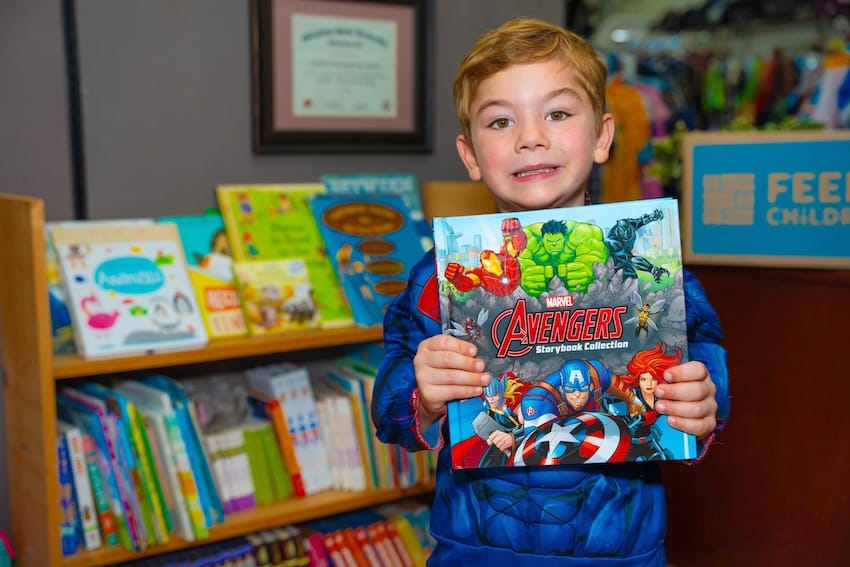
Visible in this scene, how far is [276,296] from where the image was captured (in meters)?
2.26

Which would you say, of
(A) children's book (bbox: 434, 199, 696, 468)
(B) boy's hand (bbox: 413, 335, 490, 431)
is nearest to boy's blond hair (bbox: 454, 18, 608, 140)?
(A) children's book (bbox: 434, 199, 696, 468)

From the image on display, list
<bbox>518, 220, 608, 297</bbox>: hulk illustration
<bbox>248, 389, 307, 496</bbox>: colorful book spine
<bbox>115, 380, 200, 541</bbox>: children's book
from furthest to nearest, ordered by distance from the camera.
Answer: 1. <bbox>248, 389, 307, 496</bbox>: colorful book spine
2. <bbox>115, 380, 200, 541</bbox>: children's book
3. <bbox>518, 220, 608, 297</bbox>: hulk illustration

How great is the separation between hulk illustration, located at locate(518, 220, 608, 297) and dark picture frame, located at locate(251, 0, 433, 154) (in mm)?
1515

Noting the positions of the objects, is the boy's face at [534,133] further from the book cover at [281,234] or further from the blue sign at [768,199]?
the book cover at [281,234]

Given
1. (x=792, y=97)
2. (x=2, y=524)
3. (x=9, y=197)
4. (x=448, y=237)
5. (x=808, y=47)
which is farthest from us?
(x=808, y=47)

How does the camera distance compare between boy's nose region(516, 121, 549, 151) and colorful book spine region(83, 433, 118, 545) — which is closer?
boy's nose region(516, 121, 549, 151)

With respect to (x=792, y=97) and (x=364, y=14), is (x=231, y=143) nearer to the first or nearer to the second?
(x=364, y=14)

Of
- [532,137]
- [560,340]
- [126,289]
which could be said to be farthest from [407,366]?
[126,289]

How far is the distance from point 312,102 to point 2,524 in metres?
1.39

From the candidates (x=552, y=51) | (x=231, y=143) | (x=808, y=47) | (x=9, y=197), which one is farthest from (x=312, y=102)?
(x=808, y=47)

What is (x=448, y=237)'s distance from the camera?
112 cm

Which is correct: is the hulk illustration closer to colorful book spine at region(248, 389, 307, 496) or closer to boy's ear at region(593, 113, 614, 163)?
boy's ear at region(593, 113, 614, 163)

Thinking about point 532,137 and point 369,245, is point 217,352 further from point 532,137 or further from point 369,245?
point 532,137

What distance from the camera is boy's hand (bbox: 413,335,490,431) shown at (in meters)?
1.13
